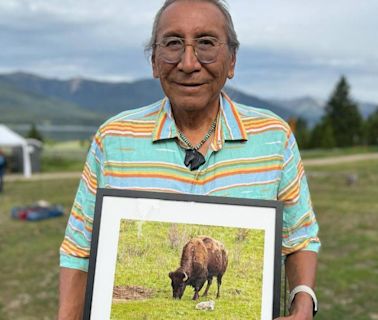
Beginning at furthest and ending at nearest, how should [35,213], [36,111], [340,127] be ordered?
[36,111], [340,127], [35,213]

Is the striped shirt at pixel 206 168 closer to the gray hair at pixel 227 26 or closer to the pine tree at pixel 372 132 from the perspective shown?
the gray hair at pixel 227 26

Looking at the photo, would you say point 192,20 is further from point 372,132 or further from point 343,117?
point 343,117

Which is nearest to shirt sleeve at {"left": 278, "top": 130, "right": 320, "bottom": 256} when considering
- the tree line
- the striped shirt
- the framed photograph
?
the striped shirt

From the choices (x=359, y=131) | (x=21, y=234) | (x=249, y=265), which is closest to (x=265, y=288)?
(x=249, y=265)

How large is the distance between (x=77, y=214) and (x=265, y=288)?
0.64 metres

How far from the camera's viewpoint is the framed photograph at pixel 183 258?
5.41 ft

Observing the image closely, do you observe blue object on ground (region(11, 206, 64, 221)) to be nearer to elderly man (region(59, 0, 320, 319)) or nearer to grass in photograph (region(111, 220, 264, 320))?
elderly man (region(59, 0, 320, 319))

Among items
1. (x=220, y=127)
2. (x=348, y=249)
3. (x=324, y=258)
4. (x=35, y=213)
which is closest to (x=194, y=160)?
(x=220, y=127)

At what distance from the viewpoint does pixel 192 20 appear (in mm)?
1689

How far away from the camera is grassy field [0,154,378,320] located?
6.68 m

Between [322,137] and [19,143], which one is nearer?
[19,143]

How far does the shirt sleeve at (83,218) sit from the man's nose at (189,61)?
371mm

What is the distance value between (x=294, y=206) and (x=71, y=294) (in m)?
0.76

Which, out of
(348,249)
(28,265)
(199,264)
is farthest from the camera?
(348,249)
